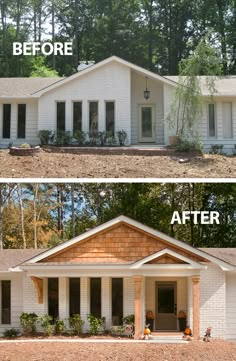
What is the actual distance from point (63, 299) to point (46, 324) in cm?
109

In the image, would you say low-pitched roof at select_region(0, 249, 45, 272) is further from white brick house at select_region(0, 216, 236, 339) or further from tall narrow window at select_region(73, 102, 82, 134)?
tall narrow window at select_region(73, 102, 82, 134)

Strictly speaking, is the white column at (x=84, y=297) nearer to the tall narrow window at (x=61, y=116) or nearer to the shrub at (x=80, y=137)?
the shrub at (x=80, y=137)

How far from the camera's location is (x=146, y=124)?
94.0ft

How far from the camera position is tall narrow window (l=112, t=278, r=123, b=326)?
2119cm

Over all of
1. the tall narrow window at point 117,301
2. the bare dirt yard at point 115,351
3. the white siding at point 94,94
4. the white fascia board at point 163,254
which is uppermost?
the white siding at point 94,94

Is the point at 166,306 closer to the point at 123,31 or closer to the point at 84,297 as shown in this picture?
the point at 84,297

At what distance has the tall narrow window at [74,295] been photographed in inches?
843

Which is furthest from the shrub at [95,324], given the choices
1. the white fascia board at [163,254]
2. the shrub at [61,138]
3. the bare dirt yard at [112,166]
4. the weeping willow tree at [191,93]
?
the weeping willow tree at [191,93]

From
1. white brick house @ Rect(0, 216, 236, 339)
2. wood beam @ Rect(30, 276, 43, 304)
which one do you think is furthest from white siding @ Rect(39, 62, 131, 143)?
wood beam @ Rect(30, 276, 43, 304)

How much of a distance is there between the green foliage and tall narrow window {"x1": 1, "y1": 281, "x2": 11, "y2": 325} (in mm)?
1460

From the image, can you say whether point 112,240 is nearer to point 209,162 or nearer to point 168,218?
point 209,162

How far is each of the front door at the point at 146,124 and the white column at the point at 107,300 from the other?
8603mm

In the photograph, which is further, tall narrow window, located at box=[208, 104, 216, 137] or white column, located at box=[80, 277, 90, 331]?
tall narrow window, located at box=[208, 104, 216, 137]

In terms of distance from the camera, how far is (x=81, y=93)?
1102 inches
